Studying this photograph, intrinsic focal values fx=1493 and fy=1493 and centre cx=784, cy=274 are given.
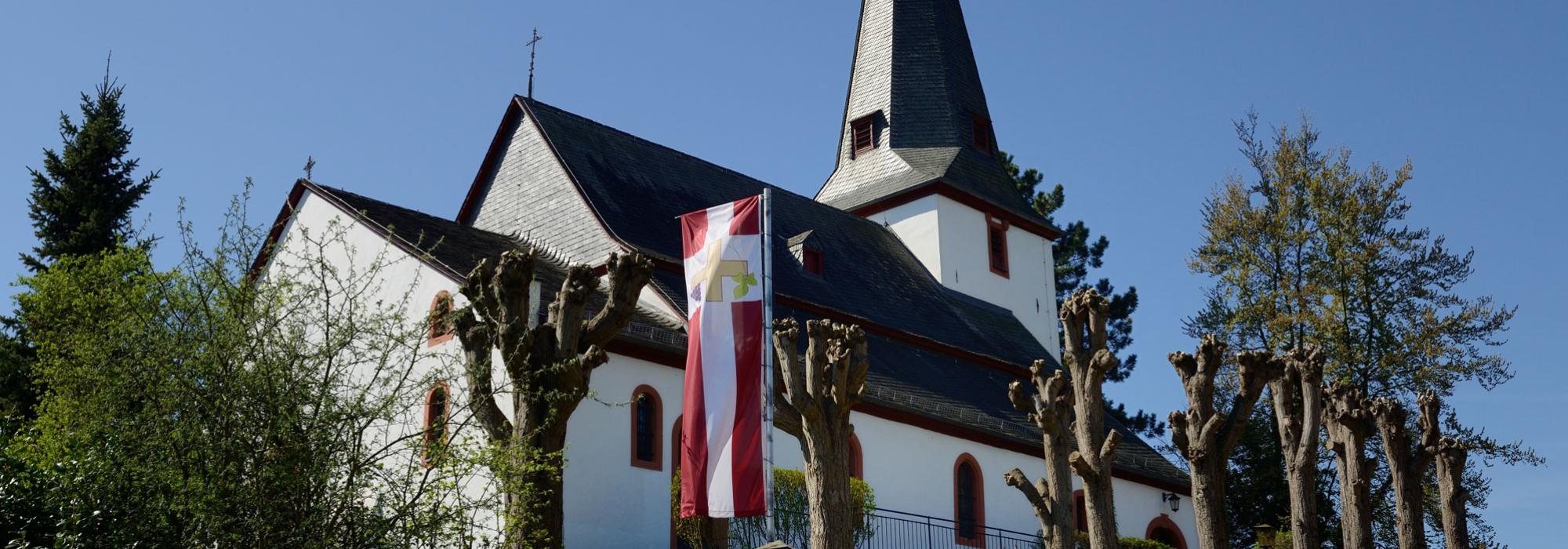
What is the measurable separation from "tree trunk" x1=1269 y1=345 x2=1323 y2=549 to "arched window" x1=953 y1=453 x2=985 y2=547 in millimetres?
7091

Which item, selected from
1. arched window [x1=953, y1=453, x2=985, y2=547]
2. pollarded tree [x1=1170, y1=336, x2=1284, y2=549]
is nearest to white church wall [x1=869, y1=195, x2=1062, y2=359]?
arched window [x1=953, y1=453, x2=985, y2=547]

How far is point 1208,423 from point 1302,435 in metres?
2.55

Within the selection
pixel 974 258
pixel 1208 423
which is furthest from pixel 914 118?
pixel 1208 423

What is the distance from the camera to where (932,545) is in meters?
24.8

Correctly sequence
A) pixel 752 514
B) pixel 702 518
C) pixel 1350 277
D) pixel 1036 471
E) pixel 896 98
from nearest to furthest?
pixel 752 514 → pixel 702 518 → pixel 1036 471 → pixel 1350 277 → pixel 896 98

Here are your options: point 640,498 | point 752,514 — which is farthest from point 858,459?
point 752,514

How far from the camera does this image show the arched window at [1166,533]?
100 feet

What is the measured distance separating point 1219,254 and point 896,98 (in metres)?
8.56

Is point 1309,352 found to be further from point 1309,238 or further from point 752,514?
point 1309,238

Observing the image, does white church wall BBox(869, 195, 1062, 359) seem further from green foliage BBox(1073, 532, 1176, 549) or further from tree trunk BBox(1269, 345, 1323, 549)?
tree trunk BBox(1269, 345, 1323, 549)

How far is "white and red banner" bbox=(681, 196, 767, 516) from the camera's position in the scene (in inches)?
607

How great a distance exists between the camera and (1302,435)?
64.5 feet

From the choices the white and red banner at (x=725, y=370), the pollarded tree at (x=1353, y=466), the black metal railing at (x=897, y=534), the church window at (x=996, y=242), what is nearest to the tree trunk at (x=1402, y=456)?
the pollarded tree at (x=1353, y=466)

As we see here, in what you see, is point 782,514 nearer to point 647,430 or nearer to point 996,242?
point 647,430
